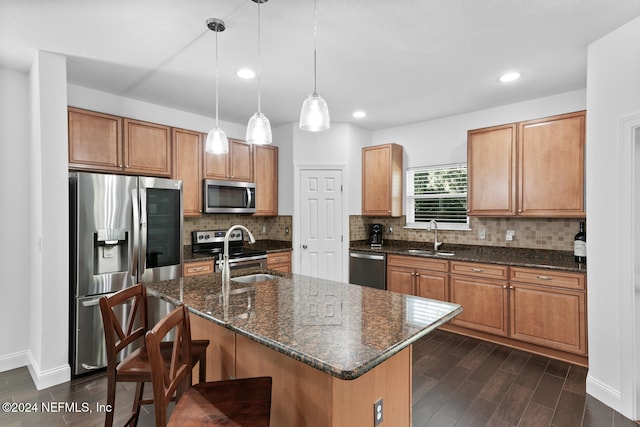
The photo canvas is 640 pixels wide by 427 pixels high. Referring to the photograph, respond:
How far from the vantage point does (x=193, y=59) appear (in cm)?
275

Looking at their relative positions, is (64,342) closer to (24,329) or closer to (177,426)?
(24,329)

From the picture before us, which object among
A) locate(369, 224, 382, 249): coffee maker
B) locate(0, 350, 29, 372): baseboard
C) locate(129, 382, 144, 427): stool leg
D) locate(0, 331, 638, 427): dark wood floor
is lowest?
locate(0, 331, 638, 427): dark wood floor

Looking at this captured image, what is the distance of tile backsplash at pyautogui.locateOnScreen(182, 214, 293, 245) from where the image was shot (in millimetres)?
4301

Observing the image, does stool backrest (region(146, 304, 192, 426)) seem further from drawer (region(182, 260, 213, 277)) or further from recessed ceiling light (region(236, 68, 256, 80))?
recessed ceiling light (region(236, 68, 256, 80))

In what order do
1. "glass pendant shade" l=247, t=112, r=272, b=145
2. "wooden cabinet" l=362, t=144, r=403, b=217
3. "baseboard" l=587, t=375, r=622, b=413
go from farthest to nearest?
"wooden cabinet" l=362, t=144, r=403, b=217 → "baseboard" l=587, t=375, r=622, b=413 → "glass pendant shade" l=247, t=112, r=272, b=145

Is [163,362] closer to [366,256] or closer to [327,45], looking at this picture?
[327,45]

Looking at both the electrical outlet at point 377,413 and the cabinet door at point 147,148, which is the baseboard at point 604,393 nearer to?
the electrical outlet at point 377,413

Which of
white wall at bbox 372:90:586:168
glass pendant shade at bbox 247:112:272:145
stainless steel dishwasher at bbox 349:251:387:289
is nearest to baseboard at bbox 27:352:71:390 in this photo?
glass pendant shade at bbox 247:112:272:145

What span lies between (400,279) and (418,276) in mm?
247

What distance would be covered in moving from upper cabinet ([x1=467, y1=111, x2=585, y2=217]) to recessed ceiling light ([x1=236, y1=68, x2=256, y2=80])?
2.54 metres

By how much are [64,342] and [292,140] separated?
3.34m

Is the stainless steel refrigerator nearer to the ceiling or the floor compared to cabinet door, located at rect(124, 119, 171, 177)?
nearer to the floor

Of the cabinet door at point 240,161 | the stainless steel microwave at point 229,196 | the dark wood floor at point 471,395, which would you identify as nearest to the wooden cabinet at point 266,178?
the cabinet door at point 240,161

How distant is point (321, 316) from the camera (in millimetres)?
1552
